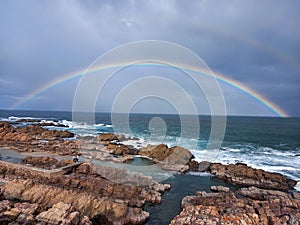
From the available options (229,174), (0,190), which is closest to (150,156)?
(229,174)

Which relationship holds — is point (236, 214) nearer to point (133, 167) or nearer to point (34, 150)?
point (133, 167)

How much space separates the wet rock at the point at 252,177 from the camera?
25.2 m

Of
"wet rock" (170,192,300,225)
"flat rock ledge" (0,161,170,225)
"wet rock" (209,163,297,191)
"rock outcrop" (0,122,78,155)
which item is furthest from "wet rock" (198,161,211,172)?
"rock outcrop" (0,122,78,155)

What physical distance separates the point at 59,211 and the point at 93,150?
2885cm

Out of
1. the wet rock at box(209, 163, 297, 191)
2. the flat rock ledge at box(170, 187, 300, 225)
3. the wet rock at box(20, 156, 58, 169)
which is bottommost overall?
the wet rock at box(209, 163, 297, 191)

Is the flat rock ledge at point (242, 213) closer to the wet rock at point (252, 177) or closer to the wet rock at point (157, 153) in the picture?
the wet rock at point (252, 177)

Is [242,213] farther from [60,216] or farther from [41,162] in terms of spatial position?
[41,162]

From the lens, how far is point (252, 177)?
1075 inches

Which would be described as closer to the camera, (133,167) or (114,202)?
(114,202)

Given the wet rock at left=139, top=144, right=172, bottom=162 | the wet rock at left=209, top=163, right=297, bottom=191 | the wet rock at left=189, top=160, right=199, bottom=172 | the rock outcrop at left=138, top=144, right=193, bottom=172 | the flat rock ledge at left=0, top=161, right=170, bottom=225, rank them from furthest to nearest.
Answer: the wet rock at left=139, top=144, right=172, bottom=162 → the wet rock at left=189, top=160, right=199, bottom=172 → the rock outcrop at left=138, top=144, right=193, bottom=172 → the wet rock at left=209, top=163, right=297, bottom=191 → the flat rock ledge at left=0, top=161, right=170, bottom=225

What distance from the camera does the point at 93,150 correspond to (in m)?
42.1

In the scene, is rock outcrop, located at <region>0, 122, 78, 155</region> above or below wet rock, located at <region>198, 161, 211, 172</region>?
above

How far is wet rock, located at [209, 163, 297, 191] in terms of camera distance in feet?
A: 82.8

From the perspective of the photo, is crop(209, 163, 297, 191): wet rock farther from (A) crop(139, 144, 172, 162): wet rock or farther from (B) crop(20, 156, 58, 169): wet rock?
(B) crop(20, 156, 58, 169): wet rock
